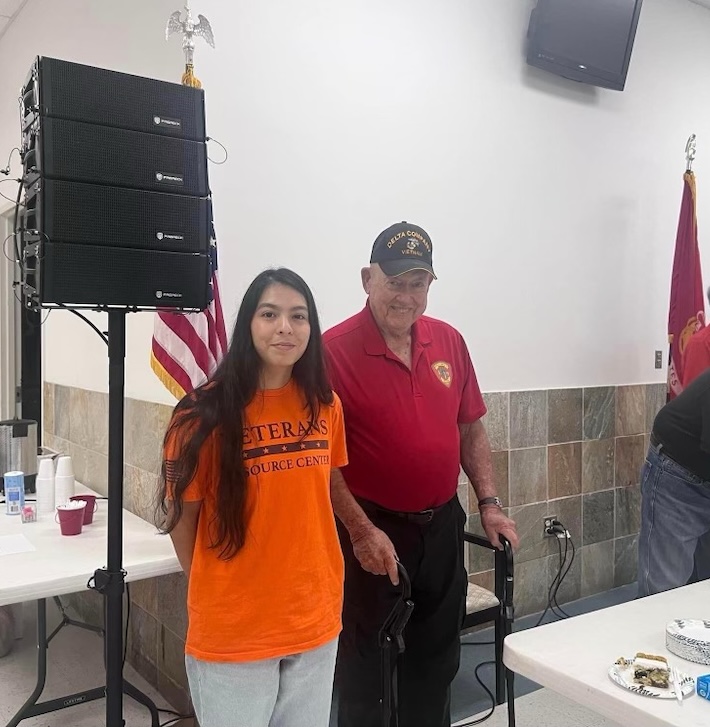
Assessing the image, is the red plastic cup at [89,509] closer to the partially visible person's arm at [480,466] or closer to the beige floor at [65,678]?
the beige floor at [65,678]

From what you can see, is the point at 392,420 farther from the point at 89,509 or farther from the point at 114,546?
the point at 89,509

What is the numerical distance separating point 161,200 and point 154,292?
0.23 m

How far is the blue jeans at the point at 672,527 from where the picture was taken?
7.63 ft

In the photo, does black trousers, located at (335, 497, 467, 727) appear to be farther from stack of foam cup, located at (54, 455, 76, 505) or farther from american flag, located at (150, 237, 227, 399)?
stack of foam cup, located at (54, 455, 76, 505)

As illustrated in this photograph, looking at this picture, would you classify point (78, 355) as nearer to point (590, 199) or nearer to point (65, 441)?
point (65, 441)

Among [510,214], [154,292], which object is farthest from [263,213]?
[510,214]

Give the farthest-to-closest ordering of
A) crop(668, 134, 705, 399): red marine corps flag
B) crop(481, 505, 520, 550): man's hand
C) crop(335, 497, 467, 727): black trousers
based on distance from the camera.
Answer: crop(668, 134, 705, 399): red marine corps flag
crop(481, 505, 520, 550): man's hand
crop(335, 497, 467, 727): black trousers

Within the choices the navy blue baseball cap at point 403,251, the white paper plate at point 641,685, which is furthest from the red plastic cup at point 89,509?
the white paper plate at point 641,685

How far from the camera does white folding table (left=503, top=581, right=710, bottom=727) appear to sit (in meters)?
1.13

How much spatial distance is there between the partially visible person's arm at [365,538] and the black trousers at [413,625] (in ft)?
0.46

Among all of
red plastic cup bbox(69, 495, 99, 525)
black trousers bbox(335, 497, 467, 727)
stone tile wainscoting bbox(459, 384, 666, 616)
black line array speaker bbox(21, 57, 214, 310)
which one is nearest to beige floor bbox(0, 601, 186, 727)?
red plastic cup bbox(69, 495, 99, 525)

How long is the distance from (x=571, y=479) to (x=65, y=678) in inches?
95.9

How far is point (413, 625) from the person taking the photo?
6.78 ft

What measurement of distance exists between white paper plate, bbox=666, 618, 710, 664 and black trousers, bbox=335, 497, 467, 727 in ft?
2.57
